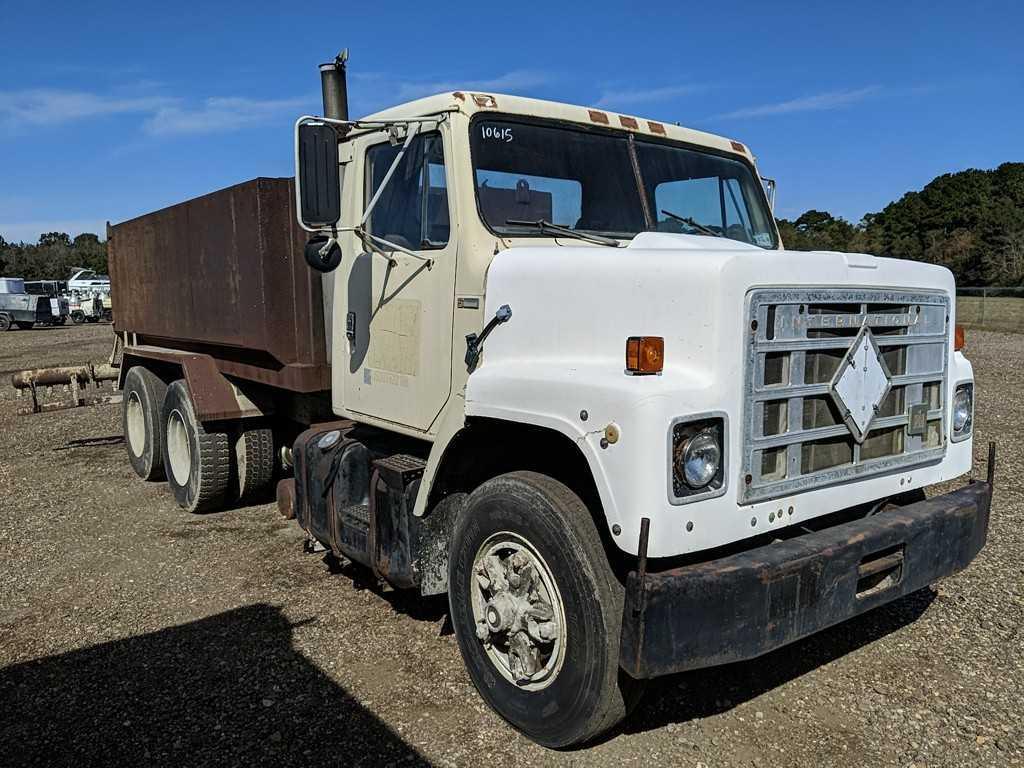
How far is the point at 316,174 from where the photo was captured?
379 cm

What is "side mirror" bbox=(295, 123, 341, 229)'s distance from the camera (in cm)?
375

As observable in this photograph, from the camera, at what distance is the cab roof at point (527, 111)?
12.5ft

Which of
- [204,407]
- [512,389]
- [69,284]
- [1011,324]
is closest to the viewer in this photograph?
[512,389]

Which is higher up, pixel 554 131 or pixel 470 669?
pixel 554 131

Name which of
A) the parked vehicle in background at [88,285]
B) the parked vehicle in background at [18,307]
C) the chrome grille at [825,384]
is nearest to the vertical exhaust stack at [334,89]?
the chrome grille at [825,384]

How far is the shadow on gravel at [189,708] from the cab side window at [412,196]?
214 cm

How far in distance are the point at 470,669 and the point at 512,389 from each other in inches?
49.8

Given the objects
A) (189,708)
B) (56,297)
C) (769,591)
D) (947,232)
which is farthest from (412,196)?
(947,232)

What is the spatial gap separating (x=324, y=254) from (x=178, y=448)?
3804 mm

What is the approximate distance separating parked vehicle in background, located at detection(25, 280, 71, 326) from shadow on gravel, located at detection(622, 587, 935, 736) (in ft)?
128

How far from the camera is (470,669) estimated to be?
3615 millimetres

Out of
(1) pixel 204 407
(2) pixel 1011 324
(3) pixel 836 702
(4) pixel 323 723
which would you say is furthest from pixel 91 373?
(2) pixel 1011 324

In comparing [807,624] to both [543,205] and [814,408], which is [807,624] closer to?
[814,408]

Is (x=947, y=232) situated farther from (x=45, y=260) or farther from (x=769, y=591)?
(x=45, y=260)
